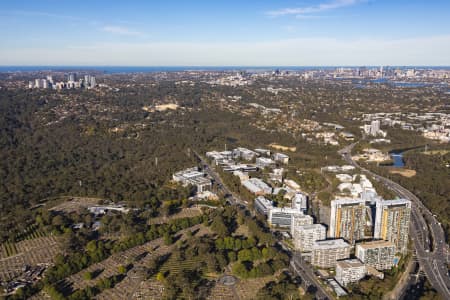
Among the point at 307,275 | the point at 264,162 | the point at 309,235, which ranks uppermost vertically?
the point at 264,162

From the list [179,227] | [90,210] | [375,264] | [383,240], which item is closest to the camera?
[375,264]

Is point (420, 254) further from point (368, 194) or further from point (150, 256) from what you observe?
point (150, 256)

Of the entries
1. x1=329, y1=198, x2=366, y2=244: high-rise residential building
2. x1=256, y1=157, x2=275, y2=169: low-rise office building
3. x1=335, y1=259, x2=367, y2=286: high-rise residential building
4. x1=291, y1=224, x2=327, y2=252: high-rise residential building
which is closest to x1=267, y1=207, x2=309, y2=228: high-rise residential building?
x1=291, y1=224, x2=327, y2=252: high-rise residential building

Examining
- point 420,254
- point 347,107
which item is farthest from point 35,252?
point 347,107

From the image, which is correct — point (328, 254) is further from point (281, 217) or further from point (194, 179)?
point (194, 179)

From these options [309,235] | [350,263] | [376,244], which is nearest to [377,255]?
[376,244]

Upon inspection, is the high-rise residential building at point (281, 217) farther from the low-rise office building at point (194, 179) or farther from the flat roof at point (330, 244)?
the low-rise office building at point (194, 179)

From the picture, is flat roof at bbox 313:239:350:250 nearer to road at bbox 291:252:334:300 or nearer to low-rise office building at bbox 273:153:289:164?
road at bbox 291:252:334:300
